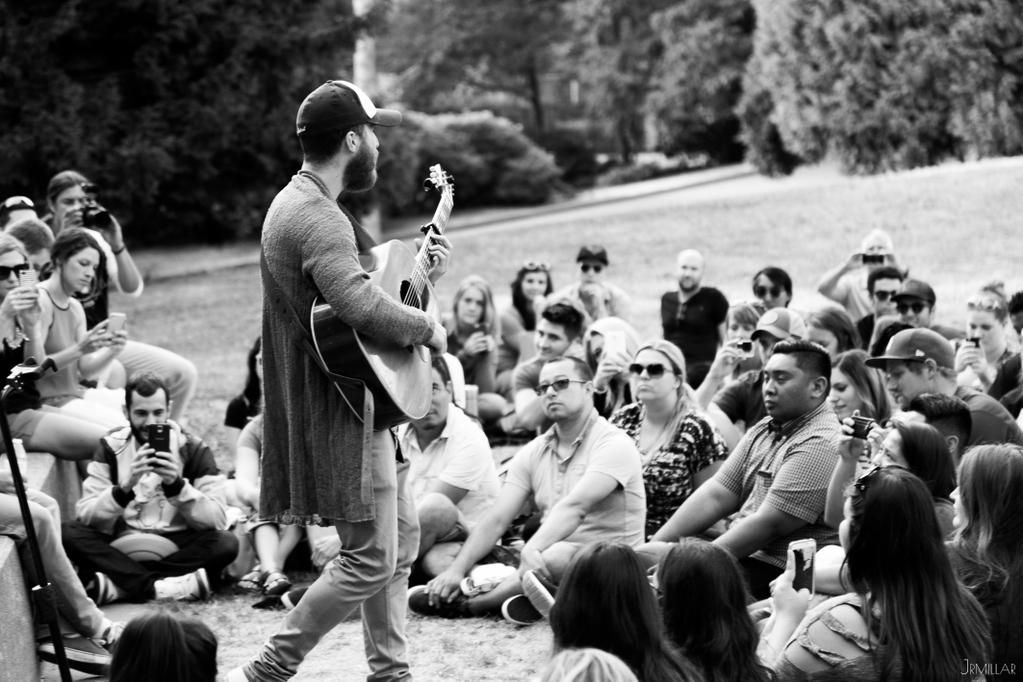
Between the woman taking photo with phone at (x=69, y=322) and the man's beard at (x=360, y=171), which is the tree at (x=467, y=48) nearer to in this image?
the woman taking photo with phone at (x=69, y=322)

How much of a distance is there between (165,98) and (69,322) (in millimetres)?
9847

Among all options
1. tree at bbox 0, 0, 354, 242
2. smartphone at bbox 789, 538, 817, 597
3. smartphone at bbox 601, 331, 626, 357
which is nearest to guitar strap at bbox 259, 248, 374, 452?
smartphone at bbox 789, 538, 817, 597

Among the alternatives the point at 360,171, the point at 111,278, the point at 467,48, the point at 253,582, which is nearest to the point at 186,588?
the point at 253,582

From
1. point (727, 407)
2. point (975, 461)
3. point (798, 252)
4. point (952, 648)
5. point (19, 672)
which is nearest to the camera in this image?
point (952, 648)

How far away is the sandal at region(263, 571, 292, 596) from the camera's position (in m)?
6.64

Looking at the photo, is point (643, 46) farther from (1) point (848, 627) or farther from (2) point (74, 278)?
(1) point (848, 627)

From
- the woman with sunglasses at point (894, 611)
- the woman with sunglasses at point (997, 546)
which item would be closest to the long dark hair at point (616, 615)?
the woman with sunglasses at point (894, 611)

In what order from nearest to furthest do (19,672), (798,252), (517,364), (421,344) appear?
(421,344)
(19,672)
(517,364)
(798,252)

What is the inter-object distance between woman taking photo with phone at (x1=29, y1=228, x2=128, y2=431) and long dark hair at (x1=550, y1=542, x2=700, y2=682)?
13.5 ft

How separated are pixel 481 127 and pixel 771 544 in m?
17.8

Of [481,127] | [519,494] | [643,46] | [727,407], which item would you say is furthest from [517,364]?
[643,46]

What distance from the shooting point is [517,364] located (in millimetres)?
10109

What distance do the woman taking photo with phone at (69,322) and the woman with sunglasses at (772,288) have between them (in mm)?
3855

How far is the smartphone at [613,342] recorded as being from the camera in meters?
8.11
